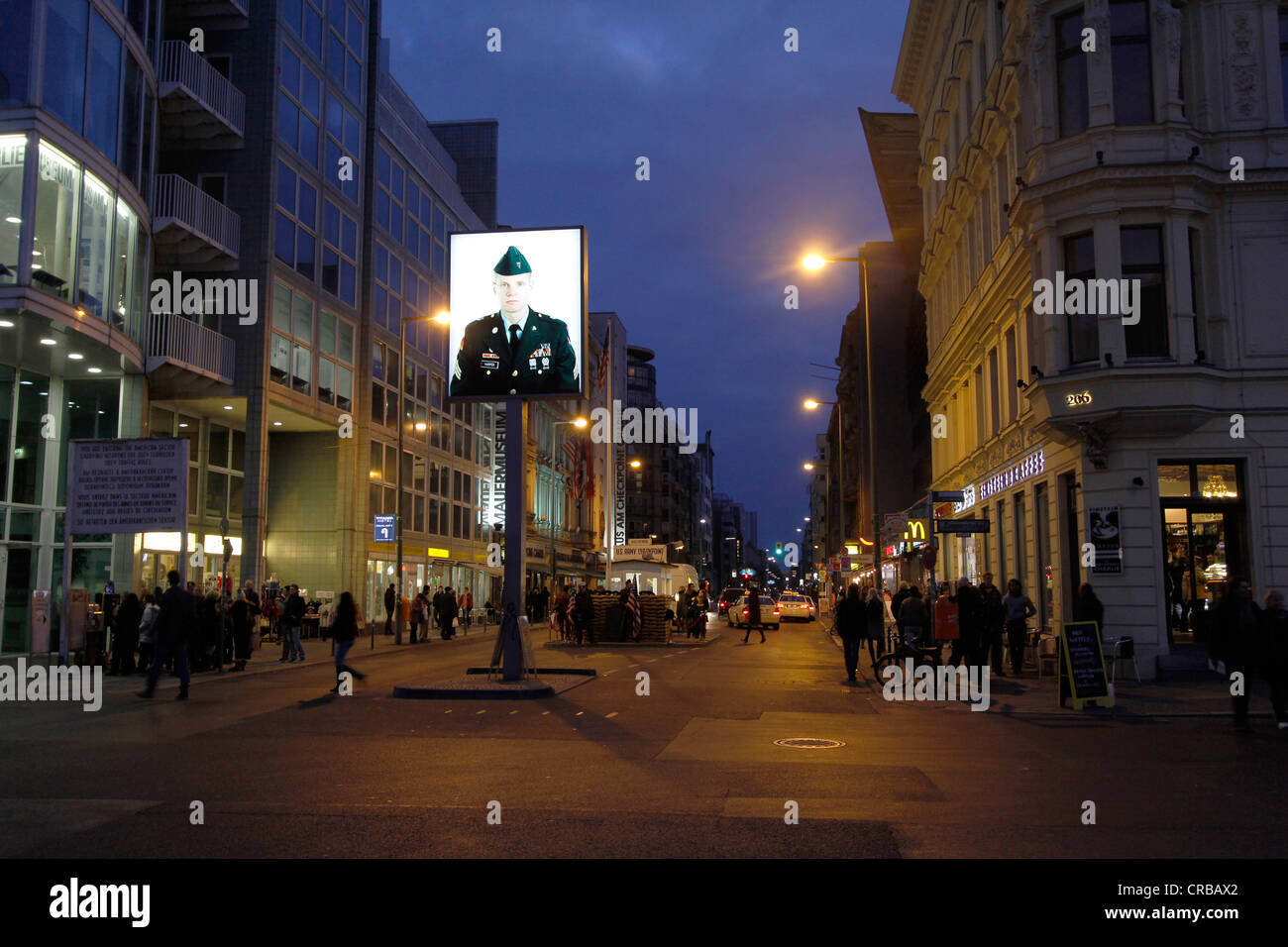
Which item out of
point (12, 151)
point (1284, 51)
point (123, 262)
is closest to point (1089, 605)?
point (1284, 51)

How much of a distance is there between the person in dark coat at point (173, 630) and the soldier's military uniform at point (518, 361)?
19.9 feet

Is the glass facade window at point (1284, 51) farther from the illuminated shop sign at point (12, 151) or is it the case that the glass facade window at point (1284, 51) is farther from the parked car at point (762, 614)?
the parked car at point (762, 614)

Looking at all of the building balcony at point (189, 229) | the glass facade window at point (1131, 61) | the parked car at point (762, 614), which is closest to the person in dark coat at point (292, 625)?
the building balcony at point (189, 229)

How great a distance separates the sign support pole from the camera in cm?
1841

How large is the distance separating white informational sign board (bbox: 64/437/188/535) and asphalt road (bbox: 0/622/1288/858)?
4911 millimetres

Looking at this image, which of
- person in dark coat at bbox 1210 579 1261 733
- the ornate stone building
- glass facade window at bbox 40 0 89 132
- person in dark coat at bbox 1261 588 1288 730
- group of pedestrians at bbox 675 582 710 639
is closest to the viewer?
person in dark coat at bbox 1261 588 1288 730

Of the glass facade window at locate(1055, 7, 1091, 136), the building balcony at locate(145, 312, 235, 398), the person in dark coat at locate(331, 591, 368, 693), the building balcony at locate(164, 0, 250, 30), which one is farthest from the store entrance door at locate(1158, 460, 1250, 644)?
the building balcony at locate(164, 0, 250, 30)

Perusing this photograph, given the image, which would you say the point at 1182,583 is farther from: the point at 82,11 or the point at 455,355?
the point at 82,11

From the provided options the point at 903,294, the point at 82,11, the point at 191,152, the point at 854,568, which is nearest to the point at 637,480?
the point at 903,294

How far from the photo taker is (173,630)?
1599 centimetres

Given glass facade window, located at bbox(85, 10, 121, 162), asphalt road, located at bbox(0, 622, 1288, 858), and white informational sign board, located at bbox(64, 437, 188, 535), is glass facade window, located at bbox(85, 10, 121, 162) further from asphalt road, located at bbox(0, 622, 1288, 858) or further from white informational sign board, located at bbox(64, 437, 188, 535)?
asphalt road, located at bbox(0, 622, 1288, 858)

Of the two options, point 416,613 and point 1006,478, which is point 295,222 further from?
point 1006,478

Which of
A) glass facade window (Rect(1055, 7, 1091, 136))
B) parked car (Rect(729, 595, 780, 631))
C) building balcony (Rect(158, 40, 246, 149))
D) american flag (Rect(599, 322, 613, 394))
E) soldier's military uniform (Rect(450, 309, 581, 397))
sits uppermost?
american flag (Rect(599, 322, 613, 394))

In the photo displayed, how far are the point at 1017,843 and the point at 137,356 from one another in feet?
85.4
